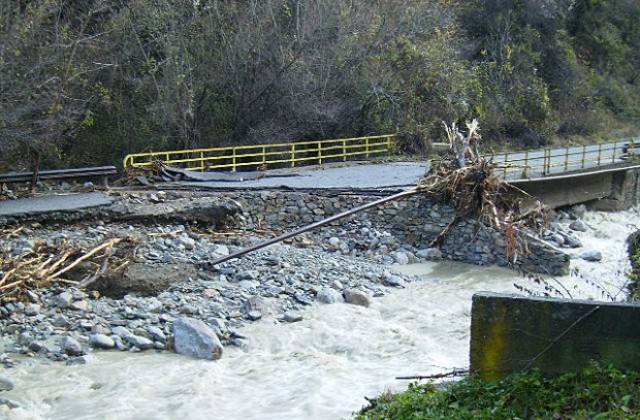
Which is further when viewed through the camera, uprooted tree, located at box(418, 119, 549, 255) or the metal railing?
the metal railing

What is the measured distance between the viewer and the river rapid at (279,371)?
10.1m

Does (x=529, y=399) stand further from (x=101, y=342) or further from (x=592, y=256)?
(x=592, y=256)

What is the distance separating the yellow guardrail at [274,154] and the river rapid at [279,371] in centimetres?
1022

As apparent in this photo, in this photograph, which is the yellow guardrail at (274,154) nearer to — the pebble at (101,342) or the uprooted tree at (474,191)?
the uprooted tree at (474,191)

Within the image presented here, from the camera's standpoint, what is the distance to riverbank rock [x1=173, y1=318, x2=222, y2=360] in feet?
39.7

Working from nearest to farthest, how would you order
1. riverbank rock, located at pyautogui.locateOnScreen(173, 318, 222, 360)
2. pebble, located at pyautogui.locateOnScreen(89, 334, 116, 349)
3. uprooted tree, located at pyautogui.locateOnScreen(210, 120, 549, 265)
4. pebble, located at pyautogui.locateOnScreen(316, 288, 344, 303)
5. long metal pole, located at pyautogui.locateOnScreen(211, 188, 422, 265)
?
1. riverbank rock, located at pyautogui.locateOnScreen(173, 318, 222, 360)
2. pebble, located at pyautogui.locateOnScreen(89, 334, 116, 349)
3. pebble, located at pyautogui.locateOnScreen(316, 288, 344, 303)
4. long metal pole, located at pyautogui.locateOnScreen(211, 188, 422, 265)
5. uprooted tree, located at pyautogui.locateOnScreen(210, 120, 549, 265)

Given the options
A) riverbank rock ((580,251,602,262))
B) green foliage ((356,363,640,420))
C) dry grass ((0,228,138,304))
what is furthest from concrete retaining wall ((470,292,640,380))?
riverbank rock ((580,251,602,262))

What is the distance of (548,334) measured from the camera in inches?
302

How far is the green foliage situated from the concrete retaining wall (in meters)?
0.13

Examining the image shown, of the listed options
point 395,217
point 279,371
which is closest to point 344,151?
point 395,217

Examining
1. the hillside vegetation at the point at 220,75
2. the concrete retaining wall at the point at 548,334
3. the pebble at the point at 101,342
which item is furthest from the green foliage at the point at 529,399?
the hillside vegetation at the point at 220,75

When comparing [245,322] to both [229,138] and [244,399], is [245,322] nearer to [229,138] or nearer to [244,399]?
[244,399]

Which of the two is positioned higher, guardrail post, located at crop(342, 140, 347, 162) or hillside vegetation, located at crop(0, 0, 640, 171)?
hillside vegetation, located at crop(0, 0, 640, 171)

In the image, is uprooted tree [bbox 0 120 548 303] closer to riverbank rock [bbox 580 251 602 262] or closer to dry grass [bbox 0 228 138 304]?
dry grass [bbox 0 228 138 304]
